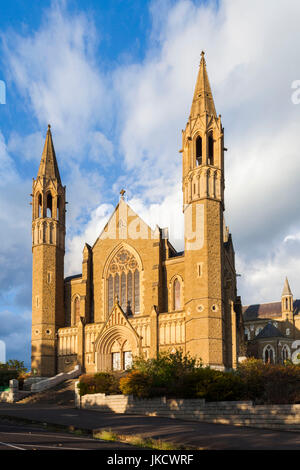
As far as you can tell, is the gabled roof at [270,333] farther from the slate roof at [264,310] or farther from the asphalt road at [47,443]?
the asphalt road at [47,443]

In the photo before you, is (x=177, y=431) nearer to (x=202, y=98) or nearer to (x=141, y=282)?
(x=141, y=282)

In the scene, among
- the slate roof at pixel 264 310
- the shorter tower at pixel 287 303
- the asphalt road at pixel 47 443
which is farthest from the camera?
the slate roof at pixel 264 310

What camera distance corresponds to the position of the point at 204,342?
38.2 metres

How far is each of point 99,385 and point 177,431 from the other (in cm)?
1158

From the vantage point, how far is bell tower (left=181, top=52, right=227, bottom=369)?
38656 mm

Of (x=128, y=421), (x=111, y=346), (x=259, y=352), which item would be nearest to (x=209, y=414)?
(x=128, y=421)

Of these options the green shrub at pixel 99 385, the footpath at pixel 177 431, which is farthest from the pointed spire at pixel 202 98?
the footpath at pixel 177 431

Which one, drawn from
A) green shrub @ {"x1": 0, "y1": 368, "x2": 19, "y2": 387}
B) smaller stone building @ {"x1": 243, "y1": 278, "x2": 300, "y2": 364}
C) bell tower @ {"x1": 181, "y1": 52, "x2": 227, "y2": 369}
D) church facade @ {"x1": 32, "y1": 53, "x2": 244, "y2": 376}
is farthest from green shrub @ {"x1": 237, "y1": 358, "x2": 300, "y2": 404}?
smaller stone building @ {"x1": 243, "y1": 278, "x2": 300, "y2": 364}

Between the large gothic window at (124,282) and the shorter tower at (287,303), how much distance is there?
4120cm

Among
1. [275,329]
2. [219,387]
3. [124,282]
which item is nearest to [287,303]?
[275,329]

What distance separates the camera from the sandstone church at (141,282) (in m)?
40.2

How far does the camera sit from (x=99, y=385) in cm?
2892

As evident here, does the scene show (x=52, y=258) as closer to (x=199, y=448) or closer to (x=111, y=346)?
(x=111, y=346)

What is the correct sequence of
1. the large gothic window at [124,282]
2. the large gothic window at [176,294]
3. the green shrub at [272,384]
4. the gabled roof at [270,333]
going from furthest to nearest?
the gabled roof at [270,333]
the large gothic window at [124,282]
the large gothic window at [176,294]
the green shrub at [272,384]
